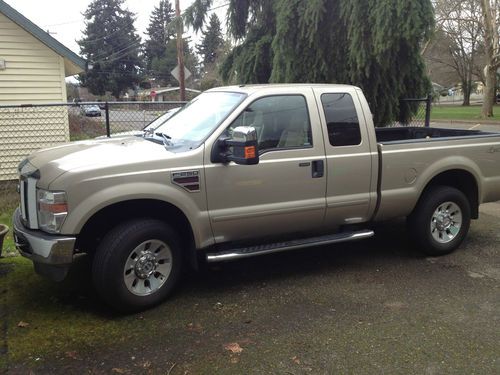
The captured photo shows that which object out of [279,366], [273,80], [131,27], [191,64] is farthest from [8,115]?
[191,64]

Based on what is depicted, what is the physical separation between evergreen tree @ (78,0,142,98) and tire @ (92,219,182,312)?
202 ft

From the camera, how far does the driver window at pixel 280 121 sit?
183 inches

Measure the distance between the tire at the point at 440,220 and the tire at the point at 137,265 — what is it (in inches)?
107

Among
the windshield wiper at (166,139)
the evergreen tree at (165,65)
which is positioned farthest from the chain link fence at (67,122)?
the evergreen tree at (165,65)

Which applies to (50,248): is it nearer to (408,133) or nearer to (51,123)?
(408,133)

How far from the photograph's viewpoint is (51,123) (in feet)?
35.0

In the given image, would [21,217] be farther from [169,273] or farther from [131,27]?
[131,27]

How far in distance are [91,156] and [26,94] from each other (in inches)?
319

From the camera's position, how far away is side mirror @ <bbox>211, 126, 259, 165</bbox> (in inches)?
158

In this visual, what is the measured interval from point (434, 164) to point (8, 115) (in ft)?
26.9

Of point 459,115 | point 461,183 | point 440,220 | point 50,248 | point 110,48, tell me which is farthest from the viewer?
point 110,48

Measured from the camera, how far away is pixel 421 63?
8938mm

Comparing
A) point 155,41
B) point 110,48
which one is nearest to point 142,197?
point 110,48

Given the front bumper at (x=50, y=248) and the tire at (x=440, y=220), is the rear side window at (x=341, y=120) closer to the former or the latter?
the tire at (x=440, y=220)
